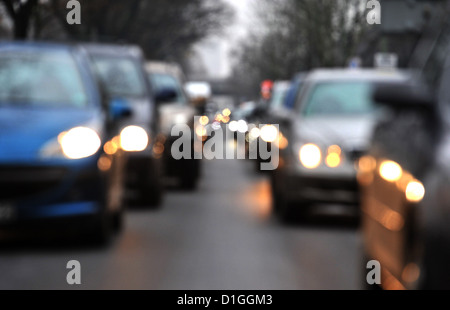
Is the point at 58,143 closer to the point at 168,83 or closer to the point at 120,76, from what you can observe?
the point at 120,76

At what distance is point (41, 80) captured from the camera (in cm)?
988

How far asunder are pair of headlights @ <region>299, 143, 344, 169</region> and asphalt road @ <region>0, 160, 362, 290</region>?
662 mm

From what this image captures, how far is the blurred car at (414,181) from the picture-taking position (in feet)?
13.2

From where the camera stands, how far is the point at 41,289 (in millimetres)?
7254

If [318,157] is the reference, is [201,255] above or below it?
below

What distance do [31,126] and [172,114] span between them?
6214 millimetres

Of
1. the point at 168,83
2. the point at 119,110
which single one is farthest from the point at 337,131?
the point at 168,83

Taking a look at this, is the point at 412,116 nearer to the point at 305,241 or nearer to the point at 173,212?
the point at 305,241

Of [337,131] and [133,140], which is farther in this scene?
[133,140]

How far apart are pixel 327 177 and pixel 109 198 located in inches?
106

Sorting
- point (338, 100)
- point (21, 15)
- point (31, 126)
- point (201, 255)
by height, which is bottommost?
point (201, 255)

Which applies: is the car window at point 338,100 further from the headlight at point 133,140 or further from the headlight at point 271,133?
the headlight at point 133,140

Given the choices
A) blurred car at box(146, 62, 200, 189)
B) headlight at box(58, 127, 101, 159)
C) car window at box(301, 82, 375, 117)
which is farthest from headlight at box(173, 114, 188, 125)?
headlight at box(58, 127, 101, 159)
